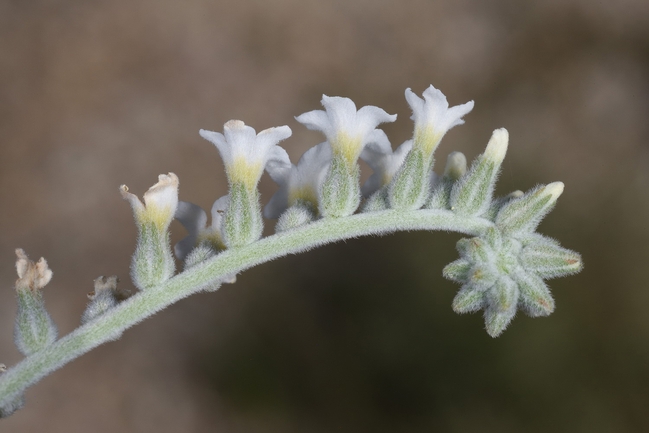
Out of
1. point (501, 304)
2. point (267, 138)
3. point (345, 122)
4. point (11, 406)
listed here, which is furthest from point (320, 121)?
point (11, 406)

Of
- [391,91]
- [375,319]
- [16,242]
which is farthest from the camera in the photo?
[391,91]

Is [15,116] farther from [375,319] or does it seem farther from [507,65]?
[507,65]

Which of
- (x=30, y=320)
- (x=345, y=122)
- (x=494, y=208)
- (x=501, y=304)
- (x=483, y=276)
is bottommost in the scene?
(x=501, y=304)

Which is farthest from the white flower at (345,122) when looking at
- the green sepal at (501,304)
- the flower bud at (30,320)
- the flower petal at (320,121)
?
the flower bud at (30,320)

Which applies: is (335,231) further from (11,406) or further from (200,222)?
(11,406)

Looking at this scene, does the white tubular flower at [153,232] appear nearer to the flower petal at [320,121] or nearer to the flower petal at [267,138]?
the flower petal at [267,138]

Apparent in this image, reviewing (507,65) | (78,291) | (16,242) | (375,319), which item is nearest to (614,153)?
(507,65)
